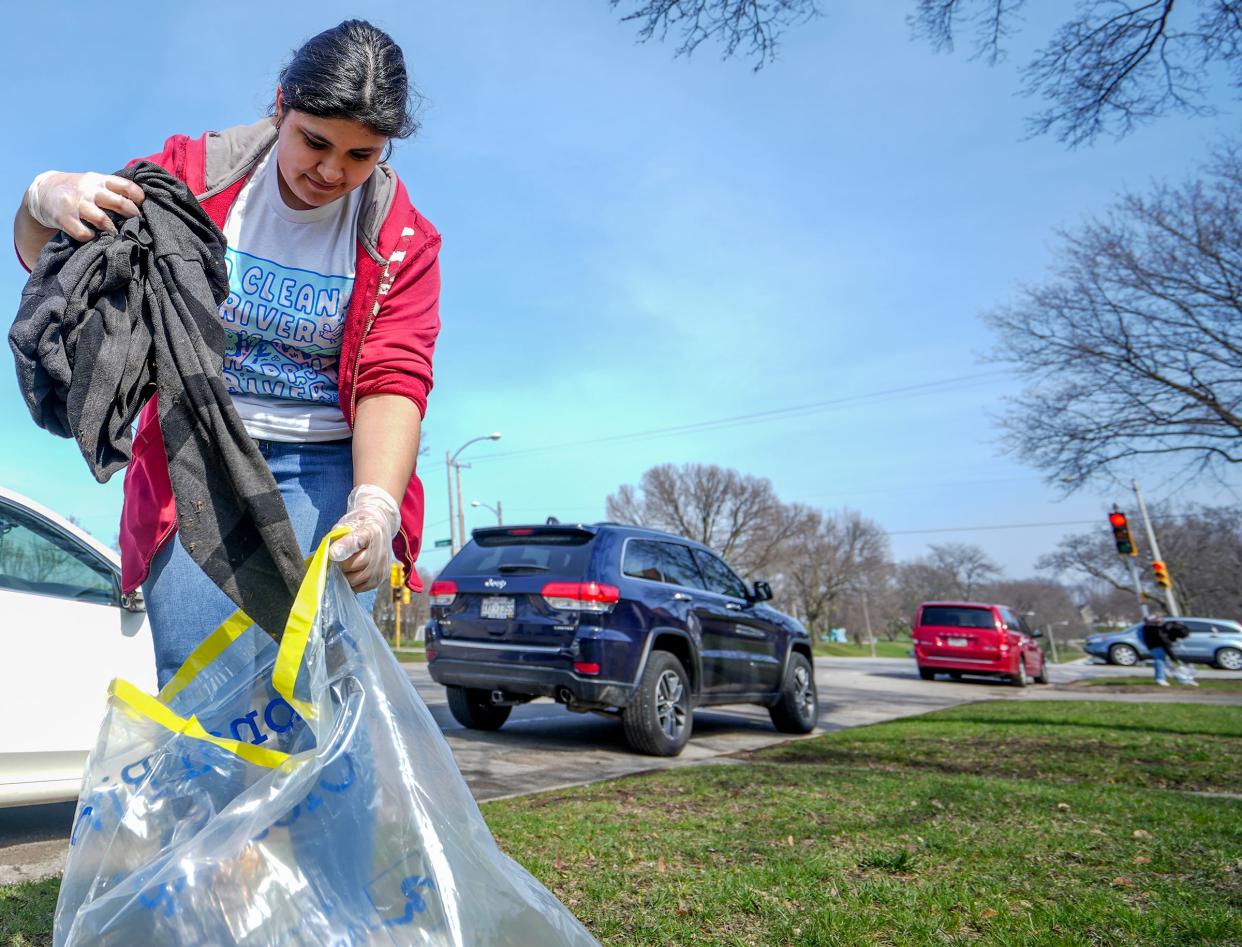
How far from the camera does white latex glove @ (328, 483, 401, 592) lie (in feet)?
4.67

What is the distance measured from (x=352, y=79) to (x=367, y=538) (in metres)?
0.86

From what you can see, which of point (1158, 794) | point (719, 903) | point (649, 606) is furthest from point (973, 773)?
point (719, 903)

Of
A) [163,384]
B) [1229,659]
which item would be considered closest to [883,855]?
[163,384]

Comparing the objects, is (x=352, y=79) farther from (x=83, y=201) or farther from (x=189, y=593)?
(x=189, y=593)

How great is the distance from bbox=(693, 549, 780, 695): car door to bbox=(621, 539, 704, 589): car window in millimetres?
160

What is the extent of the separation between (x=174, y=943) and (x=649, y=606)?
5.37 m

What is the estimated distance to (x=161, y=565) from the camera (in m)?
1.56

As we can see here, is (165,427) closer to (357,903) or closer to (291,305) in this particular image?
(291,305)

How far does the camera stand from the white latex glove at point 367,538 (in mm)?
1423

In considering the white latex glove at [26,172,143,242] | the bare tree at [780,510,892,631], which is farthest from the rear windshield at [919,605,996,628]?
the bare tree at [780,510,892,631]

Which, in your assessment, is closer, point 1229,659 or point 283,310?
point 283,310

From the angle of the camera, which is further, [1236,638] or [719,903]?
[1236,638]

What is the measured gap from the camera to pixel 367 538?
1455 mm

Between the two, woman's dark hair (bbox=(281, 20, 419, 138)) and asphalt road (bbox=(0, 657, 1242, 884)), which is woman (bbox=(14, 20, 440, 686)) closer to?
woman's dark hair (bbox=(281, 20, 419, 138))
